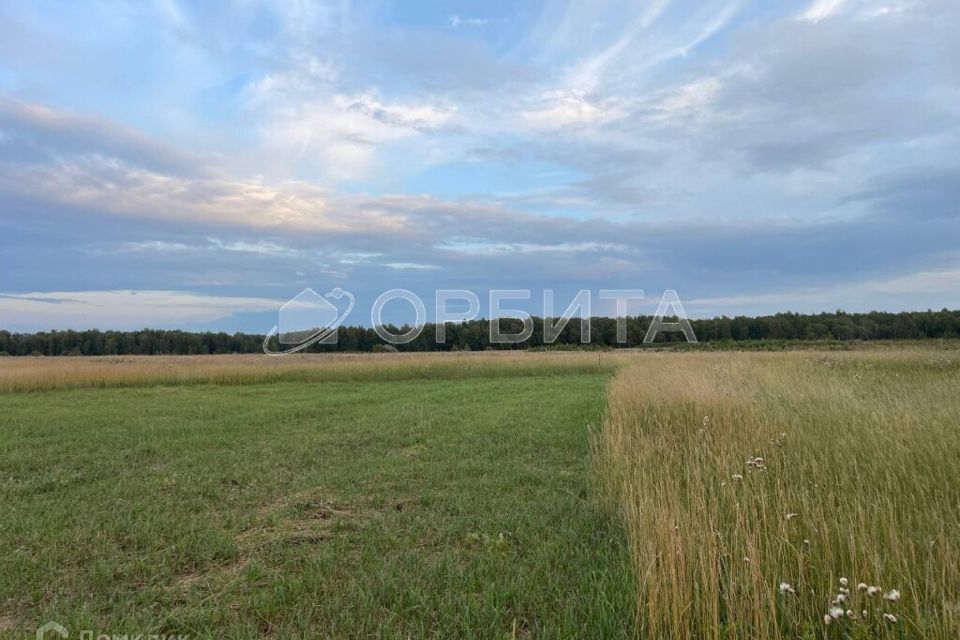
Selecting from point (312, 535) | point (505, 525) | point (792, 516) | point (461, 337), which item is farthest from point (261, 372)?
point (461, 337)

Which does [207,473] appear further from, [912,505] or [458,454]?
[912,505]

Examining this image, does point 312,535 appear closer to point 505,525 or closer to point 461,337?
point 505,525

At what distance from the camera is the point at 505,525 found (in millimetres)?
4477

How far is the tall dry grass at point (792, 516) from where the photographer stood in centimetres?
270

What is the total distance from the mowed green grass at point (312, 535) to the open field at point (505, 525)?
0.08 ft

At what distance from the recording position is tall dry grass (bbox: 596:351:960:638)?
270cm

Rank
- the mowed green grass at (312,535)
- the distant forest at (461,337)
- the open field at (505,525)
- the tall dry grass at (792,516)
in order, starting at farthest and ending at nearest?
1. the distant forest at (461,337)
2. the mowed green grass at (312,535)
3. the open field at (505,525)
4. the tall dry grass at (792,516)

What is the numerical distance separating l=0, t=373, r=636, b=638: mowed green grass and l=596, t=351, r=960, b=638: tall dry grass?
36cm

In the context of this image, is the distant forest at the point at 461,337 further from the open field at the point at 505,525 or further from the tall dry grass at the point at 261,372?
the open field at the point at 505,525

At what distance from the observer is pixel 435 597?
321 centimetres

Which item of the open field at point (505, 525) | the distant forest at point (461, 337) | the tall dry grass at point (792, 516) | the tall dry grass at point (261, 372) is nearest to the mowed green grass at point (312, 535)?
the open field at point (505, 525)

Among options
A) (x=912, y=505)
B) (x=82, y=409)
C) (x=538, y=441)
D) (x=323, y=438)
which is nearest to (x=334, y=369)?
(x=82, y=409)

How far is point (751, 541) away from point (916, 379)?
15.0 metres

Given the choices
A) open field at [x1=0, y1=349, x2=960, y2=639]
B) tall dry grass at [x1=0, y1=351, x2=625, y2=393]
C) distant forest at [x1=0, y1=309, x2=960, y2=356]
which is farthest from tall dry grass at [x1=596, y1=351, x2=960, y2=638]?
distant forest at [x1=0, y1=309, x2=960, y2=356]
